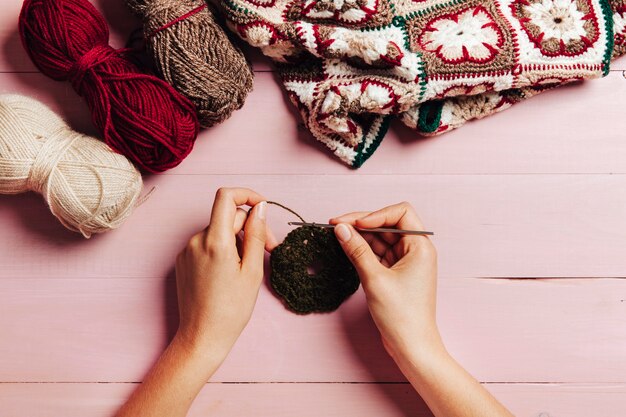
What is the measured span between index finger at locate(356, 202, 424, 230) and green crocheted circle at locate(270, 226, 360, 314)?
7 cm

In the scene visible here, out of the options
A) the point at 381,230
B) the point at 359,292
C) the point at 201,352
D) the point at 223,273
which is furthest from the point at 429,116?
the point at 201,352

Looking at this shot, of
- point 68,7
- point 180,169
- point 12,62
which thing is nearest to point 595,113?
point 180,169

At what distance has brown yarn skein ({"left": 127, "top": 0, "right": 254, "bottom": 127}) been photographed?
79cm

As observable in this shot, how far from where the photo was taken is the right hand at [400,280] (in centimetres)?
85

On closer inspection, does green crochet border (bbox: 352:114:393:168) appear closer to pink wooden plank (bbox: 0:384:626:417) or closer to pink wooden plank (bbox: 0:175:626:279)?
pink wooden plank (bbox: 0:175:626:279)

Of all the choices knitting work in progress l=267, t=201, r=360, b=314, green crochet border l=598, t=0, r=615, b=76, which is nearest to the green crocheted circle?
knitting work in progress l=267, t=201, r=360, b=314

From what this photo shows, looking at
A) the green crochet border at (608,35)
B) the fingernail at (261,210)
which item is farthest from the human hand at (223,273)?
the green crochet border at (608,35)

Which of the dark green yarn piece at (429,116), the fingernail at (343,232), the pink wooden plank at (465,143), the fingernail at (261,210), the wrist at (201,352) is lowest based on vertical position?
the wrist at (201,352)

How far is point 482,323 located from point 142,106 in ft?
2.16

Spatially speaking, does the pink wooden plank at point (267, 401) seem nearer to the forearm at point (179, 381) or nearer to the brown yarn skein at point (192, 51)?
the forearm at point (179, 381)

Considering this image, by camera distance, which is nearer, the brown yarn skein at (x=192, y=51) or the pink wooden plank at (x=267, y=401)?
the brown yarn skein at (x=192, y=51)

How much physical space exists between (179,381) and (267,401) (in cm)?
16

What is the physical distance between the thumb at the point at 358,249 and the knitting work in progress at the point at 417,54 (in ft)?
0.44

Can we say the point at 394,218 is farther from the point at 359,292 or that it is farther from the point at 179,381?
the point at 179,381
